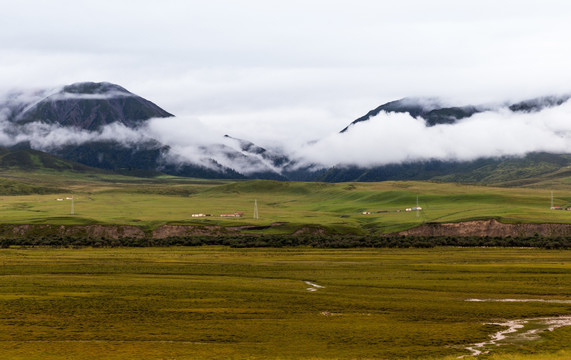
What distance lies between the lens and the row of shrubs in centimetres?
16912

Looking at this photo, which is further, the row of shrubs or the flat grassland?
the row of shrubs

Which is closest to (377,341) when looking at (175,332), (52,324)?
(175,332)

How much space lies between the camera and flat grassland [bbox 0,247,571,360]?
56938mm

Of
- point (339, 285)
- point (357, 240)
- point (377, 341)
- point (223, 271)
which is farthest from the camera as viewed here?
point (357, 240)

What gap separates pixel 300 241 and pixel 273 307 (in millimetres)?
101057

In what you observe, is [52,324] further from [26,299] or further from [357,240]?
[357,240]

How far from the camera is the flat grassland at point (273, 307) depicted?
2242 inches

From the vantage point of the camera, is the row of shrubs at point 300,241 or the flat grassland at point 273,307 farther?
the row of shrubs at point 300,241

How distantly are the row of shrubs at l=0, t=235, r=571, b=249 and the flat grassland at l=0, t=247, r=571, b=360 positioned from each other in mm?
39160

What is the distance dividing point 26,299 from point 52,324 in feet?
48.3

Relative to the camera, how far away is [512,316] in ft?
235

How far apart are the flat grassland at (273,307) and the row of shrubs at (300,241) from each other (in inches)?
1542

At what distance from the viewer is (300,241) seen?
17662 centimetres

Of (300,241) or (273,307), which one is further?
(300,241)
